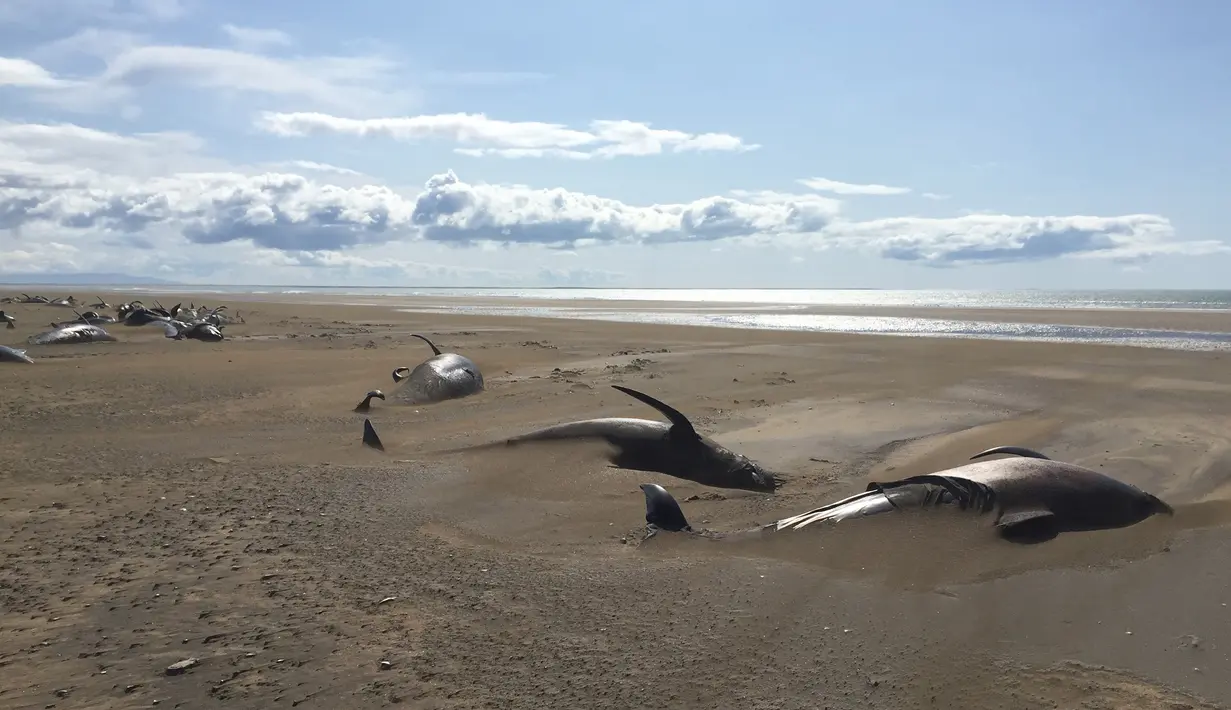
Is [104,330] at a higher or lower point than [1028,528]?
higher

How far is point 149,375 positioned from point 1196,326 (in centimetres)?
2980

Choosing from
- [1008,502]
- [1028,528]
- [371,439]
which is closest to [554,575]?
[1028,528]

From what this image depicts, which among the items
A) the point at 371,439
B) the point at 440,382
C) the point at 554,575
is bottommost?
the point at 554,575

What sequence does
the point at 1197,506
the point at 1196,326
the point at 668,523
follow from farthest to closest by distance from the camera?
the point at 1196,326 → the point at 1197,506 → the point at 668,523

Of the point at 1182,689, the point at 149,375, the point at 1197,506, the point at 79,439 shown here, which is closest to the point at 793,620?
the point at 1182,689

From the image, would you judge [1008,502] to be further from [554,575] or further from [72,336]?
[72,336]

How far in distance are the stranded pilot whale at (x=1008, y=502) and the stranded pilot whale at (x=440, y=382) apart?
234 inches

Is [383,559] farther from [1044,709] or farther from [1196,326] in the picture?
[1196,326]

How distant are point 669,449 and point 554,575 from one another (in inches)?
112

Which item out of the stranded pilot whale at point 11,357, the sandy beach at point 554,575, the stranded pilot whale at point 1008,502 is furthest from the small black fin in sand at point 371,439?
the stranded pilot whale at point 11,357

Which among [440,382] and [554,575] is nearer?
[554,575]

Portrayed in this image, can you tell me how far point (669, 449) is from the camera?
715 cm

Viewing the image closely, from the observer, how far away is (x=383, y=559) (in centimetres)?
464

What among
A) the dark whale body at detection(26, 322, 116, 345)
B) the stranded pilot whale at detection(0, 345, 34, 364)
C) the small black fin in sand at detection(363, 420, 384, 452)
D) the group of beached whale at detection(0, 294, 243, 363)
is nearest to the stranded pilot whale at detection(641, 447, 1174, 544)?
the small black fin in sand at detection(363, 420, 384, 452)
